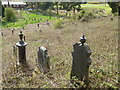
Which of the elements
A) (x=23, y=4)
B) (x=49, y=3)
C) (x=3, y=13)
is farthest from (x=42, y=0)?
(x=3, y=13)

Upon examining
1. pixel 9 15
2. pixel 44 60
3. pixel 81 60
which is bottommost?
pixel 44 60

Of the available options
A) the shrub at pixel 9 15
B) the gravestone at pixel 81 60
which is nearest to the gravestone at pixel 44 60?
the gravestone at pixel 81 60

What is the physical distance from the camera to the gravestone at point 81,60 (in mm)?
4117

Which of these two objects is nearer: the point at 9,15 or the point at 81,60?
the point at 81,60

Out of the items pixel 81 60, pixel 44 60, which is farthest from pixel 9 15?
pixel 81 60

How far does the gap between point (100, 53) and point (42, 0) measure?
152ft

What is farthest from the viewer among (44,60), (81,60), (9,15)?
(9,15)

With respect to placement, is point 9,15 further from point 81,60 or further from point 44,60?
point 81,60

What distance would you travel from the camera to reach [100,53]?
24.5 feet

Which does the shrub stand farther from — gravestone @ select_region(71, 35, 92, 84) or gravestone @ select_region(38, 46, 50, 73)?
gravestone @ select_region(71, 35, 92, 84)

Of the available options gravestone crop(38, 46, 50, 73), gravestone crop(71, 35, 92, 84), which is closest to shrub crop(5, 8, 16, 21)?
gravestone crop(38, 46, 50, 73)

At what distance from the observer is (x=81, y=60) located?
421 cm

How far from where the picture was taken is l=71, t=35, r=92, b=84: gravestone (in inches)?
162

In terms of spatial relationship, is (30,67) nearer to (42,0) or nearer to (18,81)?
(18,81)
